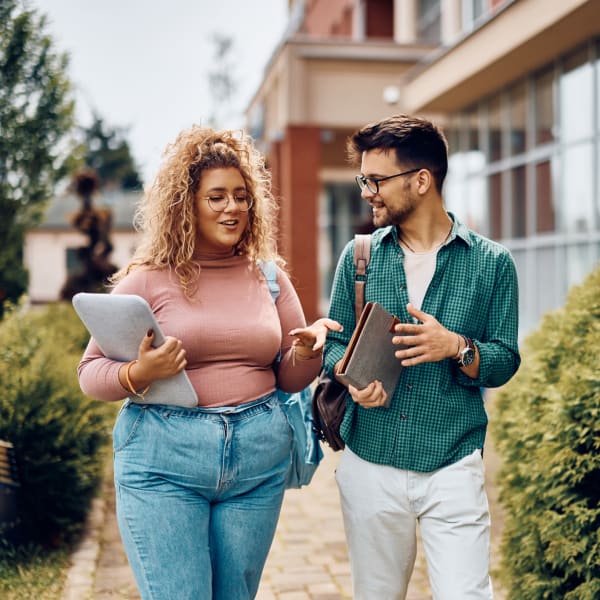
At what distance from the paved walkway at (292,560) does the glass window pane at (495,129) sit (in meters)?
7.29

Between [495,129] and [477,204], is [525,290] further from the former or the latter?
[495,129]

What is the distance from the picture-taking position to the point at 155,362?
2.68 metres

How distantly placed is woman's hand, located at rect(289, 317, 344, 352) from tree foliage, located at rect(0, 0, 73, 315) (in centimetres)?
740

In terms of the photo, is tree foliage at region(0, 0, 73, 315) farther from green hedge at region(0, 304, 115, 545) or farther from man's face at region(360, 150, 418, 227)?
man's face at region(360, 150, 418, 227)

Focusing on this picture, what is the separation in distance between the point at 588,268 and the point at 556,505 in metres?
6.92

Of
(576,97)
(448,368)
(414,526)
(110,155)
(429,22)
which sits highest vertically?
(110,155)

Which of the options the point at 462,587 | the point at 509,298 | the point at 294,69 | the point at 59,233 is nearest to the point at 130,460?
the point at 462,587

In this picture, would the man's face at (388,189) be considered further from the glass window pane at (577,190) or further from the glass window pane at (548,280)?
the glass window pane at (548,280)

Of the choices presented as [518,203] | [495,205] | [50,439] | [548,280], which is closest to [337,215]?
[495,205]

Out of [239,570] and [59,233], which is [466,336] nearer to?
[239,570]

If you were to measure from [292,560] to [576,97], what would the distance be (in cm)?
716

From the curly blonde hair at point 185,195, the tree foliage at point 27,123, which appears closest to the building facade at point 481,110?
the tree foliage at point 27,123

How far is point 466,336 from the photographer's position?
291cm

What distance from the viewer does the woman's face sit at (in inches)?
116
